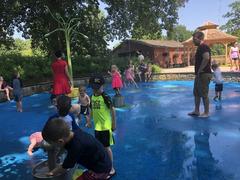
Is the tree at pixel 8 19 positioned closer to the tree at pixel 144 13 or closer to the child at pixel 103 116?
the tree at pixel 144 13

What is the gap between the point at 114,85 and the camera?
13.5 metres

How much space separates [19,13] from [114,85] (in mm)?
14720

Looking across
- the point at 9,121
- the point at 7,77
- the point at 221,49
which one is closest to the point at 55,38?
the point at 7,77

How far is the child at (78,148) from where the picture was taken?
2.94 m

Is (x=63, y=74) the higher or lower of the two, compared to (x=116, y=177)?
higher

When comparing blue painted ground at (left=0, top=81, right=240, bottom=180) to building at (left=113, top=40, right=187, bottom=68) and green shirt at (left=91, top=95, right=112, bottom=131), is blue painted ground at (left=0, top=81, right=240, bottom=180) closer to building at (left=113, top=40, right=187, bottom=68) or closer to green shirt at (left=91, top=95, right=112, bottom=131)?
green shirt at (left=91, top=95, right=112, bottom=131)

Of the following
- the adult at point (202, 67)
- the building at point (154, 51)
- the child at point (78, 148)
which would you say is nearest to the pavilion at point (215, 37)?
the building at point (154, 51)

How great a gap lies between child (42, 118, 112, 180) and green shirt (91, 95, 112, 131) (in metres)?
1.55

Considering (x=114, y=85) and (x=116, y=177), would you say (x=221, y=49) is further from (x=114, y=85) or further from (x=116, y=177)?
(x=116, y=177)

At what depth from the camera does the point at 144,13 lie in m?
23.6

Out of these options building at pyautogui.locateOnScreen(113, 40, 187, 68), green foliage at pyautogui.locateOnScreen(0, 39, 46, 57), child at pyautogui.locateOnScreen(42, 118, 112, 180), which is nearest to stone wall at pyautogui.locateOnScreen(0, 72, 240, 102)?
green foliage at pyautogui.locateOnScreen(0, 39, 46, 57)

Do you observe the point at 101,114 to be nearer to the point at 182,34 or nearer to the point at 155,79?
the point at 155,79

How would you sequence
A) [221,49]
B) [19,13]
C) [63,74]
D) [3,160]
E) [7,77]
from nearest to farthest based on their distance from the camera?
[3,160], [63,74], [7,77], [19,13], [221,49]

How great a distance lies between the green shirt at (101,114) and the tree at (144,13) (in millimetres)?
18403
